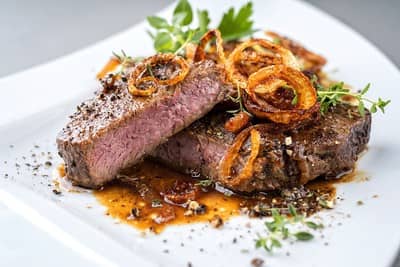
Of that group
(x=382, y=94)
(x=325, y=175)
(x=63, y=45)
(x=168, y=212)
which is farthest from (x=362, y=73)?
(x=63, y=45)

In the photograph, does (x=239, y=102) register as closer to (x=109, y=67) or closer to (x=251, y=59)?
(x=251, y=59)

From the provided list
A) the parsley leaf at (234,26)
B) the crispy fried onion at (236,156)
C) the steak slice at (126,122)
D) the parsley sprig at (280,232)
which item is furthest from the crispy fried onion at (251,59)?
the parsley leaf at (234,26)

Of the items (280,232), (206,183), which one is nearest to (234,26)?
(206,183)

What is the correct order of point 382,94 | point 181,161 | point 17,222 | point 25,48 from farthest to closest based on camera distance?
point 25,48 < point 382,94 < point 181,161 < point 17,222

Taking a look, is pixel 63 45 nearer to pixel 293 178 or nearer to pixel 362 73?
pixel 362 73

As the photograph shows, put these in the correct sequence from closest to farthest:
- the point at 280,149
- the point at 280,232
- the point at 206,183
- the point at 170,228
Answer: the point at 280,232 → the point at 170,228 → the point at 280,149 → the point at 206,183

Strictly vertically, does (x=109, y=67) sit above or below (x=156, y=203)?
above

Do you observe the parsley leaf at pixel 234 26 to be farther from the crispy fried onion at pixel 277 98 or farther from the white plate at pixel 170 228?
the crispy fried onion at pixel 277 98
